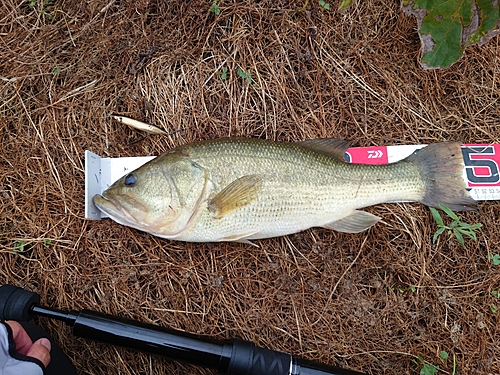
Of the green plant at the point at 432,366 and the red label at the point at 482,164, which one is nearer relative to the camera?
the green plant at the point at 432,366

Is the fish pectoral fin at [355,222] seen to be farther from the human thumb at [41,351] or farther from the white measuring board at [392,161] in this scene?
the human thumb at [41,351]

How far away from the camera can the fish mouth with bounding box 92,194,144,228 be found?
278 centimetres

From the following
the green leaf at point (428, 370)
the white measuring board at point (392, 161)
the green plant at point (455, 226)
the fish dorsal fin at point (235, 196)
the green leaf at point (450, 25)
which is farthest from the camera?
the white measuring board at point (392, 161)

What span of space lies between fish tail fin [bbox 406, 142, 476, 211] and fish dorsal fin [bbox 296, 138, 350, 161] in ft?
1.69

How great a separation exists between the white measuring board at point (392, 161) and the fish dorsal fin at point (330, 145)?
19 centimetres

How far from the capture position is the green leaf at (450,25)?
91.8 inches

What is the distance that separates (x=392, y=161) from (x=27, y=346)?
304 cm

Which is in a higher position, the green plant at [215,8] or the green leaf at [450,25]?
the green plant at [215,8]

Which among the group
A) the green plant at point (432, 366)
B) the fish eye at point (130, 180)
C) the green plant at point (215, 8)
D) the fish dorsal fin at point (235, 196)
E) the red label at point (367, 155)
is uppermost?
the green plant at point (215, 8)

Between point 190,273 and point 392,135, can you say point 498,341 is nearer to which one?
point 392,135

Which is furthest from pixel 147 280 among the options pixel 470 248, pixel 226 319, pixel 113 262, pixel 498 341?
pixel 498 341

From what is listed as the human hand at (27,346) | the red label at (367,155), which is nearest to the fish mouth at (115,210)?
the human hand at (27,346)

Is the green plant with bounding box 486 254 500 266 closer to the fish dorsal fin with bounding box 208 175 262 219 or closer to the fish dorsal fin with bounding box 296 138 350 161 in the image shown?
the fish dorsal fin with bounding box 296 138 350 161

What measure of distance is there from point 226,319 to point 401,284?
56.7 inches
